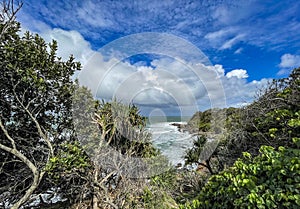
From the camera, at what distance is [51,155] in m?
4.02

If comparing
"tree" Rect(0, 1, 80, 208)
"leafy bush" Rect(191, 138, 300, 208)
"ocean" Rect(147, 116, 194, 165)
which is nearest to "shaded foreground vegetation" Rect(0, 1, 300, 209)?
"tree" Rect(0, 1, 80, 208)

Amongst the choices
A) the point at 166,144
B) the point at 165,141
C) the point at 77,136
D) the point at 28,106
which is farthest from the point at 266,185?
the point at 165,141

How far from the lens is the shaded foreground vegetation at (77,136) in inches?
146

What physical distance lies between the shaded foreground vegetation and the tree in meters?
→ 0.02

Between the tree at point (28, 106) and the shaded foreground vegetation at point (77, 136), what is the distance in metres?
0.02

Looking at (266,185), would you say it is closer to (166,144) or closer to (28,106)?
(28,106)

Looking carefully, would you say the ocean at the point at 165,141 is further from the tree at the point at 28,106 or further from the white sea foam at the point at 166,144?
the tree at the point at 28,106

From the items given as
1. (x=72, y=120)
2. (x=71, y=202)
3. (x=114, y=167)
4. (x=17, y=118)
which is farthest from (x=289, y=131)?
(x=17, y=118)

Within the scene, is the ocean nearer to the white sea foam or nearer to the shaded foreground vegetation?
the white sea foam

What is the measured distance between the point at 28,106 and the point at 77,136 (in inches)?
44.4

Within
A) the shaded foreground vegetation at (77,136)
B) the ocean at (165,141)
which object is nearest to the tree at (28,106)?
the shaded foreground vegetation at (77,136)

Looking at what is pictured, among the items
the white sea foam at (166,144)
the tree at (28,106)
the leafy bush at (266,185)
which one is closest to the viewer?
the leafy bush at (266,185)

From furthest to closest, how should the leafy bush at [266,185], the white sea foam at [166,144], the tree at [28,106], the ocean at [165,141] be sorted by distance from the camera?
the white sea foam at [166,144]
the ocean at [165,141]
the tree at [28,106]
the leafy bush at [266,185]

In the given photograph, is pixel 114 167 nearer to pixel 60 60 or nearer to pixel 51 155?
pixel 51 155
